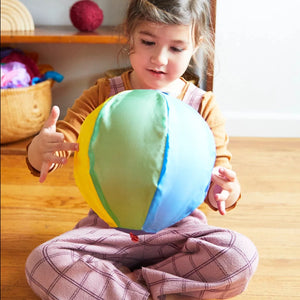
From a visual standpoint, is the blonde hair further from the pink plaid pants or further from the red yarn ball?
the red yarn ball

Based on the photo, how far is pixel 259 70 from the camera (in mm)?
459

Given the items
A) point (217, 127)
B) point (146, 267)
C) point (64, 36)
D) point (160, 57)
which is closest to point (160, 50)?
point (160, 57)

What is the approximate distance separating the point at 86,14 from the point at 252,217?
34.6 inches

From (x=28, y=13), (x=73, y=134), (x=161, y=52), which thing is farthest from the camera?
(x=28, y=13)

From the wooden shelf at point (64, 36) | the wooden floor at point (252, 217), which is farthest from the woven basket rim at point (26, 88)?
the wooden floor at point (252, 217)

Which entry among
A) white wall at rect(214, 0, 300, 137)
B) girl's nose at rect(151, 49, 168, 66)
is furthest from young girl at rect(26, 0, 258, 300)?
white wall at rect(214, 0, 300, 137)

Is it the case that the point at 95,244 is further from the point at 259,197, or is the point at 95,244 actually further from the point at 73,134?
the point at 259,197

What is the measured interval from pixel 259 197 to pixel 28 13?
1.05 meters

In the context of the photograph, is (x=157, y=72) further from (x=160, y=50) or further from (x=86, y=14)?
(x=86, y=14)

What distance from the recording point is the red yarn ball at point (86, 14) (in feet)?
4.25

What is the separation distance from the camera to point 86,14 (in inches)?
51.2

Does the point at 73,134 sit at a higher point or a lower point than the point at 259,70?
lower

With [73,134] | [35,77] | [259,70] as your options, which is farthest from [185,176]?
[35,77]

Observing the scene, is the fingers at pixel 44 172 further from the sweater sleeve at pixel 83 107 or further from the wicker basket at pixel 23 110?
the wicker basket at pixel 23 110
